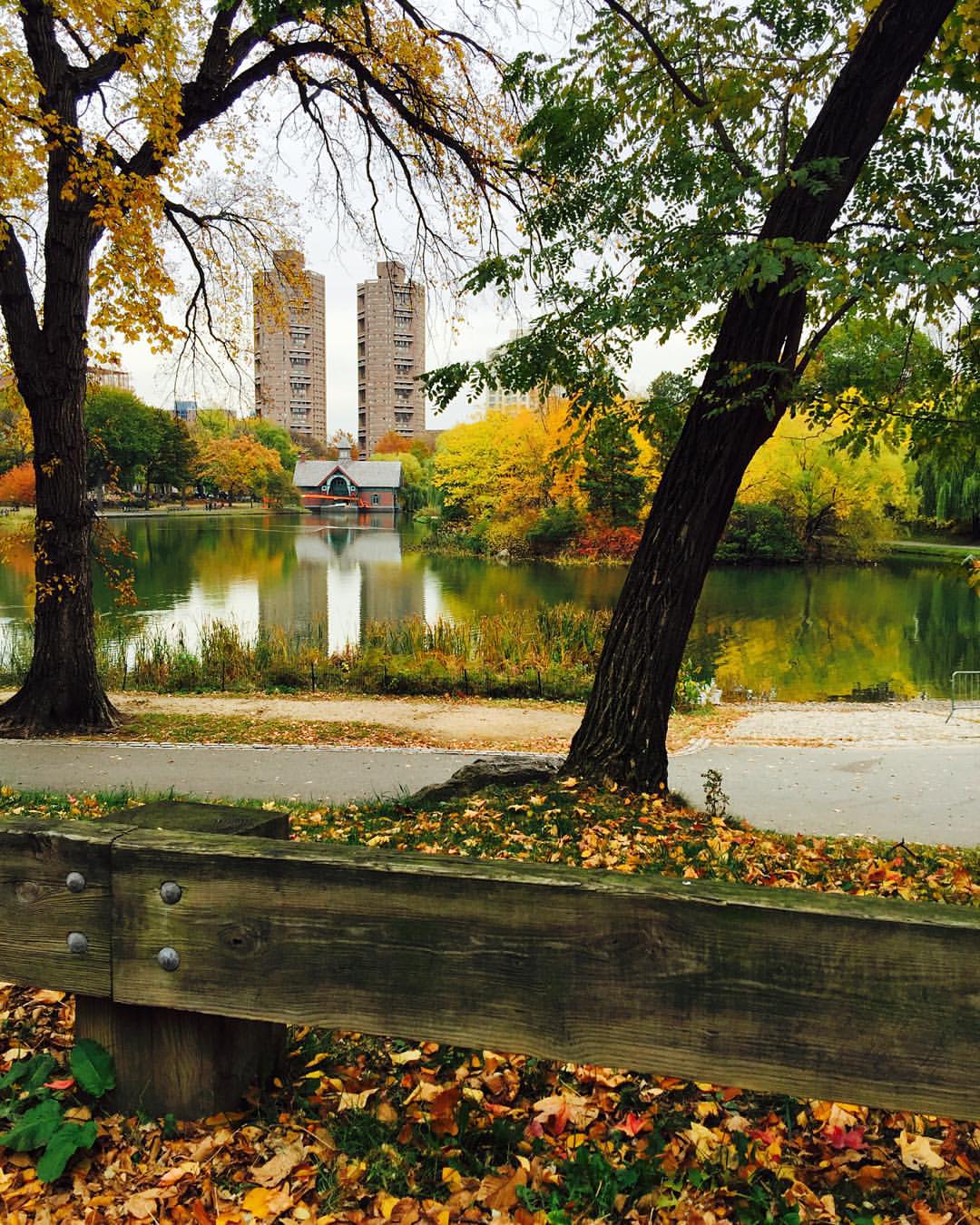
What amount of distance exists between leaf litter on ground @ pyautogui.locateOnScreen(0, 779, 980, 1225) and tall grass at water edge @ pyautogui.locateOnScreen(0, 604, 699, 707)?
1332cm

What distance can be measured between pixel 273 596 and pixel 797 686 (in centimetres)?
1981

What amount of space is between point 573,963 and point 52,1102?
52.3 inches

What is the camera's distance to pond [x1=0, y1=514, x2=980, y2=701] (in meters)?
22.5

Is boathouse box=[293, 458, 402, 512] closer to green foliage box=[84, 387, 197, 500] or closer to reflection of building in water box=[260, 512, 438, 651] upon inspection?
green foliage box=[84, 387, 197, 500]

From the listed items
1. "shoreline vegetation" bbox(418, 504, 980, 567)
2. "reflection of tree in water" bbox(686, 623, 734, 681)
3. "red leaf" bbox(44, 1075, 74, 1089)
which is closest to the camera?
"red leaf" bbox(44, 1075, 74, 1089)

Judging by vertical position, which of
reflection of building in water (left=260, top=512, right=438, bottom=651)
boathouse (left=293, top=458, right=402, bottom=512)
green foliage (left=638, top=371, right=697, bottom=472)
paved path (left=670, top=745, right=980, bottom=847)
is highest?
boathouse (left=293, top=458, right=402, bottom=512)

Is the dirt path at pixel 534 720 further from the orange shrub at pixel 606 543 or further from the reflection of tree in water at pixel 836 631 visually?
the orange shrub at pixel 606 543

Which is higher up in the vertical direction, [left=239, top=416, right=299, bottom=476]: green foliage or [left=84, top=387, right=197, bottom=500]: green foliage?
[left=239, top=416, right=299, bottom=476]: green foliage

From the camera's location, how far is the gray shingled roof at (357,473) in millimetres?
108062

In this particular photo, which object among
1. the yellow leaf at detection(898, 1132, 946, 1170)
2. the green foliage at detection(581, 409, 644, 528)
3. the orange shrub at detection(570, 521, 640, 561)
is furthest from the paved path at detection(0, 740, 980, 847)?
the orange shrub at detection(570, 521, 640, 561)

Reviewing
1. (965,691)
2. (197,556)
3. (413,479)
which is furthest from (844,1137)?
(413,479)

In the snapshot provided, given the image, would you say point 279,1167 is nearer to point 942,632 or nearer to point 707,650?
point 707,650

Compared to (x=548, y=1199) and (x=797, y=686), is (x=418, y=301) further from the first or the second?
(x=797, y=686)

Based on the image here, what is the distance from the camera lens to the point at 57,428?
1131cm
